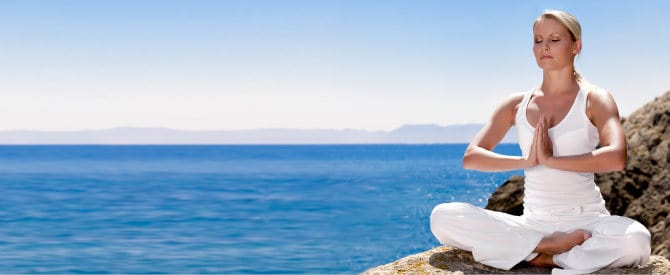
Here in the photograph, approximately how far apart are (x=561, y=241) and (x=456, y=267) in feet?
2.54

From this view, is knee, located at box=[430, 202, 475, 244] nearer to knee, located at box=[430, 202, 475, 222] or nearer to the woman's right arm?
knee, located at box=[430, 202, 475, 222]

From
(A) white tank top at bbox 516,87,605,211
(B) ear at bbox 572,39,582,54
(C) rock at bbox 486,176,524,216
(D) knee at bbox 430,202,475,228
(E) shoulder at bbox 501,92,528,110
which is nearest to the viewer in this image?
(A) white tank top at bbox 516,87,605,211

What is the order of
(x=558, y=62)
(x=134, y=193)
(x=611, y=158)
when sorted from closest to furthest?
(x=611, y=158), (x=558, y=62), (x=134, y=193)

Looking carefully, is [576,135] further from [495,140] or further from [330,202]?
[330,202]

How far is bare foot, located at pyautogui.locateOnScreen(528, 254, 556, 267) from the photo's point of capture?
5465 mm

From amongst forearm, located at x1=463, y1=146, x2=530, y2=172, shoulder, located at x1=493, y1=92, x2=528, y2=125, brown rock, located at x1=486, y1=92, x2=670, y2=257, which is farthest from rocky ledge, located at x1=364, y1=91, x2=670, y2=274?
forearm, located at x1=463, y1=146, x2=530, y2=172

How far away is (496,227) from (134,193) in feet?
151

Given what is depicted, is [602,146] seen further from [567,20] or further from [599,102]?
[567,20]

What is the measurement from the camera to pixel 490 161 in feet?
17.7

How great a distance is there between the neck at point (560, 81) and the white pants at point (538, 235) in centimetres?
85

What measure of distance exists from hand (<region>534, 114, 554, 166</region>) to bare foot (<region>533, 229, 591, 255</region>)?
21.2 inches

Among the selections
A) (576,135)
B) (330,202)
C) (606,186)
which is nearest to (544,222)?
(576,135)

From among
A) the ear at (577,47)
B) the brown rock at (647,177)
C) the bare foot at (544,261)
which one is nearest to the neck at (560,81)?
the ear at (577,47)

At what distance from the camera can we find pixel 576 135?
5.30 m
